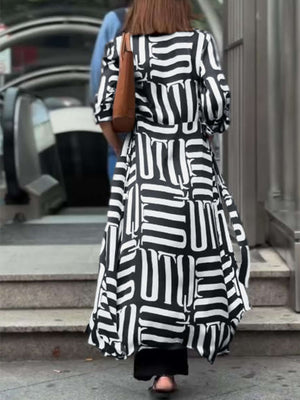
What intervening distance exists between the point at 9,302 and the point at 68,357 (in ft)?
1.64

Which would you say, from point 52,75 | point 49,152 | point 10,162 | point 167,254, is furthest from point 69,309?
point 52,75

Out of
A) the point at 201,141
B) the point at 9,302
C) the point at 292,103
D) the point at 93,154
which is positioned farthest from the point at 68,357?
the point at 93,154

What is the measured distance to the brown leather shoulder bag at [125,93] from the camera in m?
3.82

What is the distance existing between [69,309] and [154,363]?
1063 millimetres

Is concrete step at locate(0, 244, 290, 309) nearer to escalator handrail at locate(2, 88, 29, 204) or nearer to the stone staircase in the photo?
the stone staircase

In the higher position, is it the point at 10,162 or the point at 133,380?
the point at 10,162

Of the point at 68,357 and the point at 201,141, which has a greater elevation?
the point at 201,141

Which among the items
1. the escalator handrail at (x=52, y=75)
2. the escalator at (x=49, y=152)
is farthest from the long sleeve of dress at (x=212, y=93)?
the escalator handrail at (x=52, y=75)

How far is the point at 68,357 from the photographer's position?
467 cm

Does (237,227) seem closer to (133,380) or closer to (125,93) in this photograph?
(125,93)

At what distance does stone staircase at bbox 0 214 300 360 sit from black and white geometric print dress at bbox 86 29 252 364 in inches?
27.7

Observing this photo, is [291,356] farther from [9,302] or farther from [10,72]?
[10,72]

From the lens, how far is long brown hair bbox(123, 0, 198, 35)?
3900mm

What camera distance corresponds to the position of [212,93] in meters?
3.86
